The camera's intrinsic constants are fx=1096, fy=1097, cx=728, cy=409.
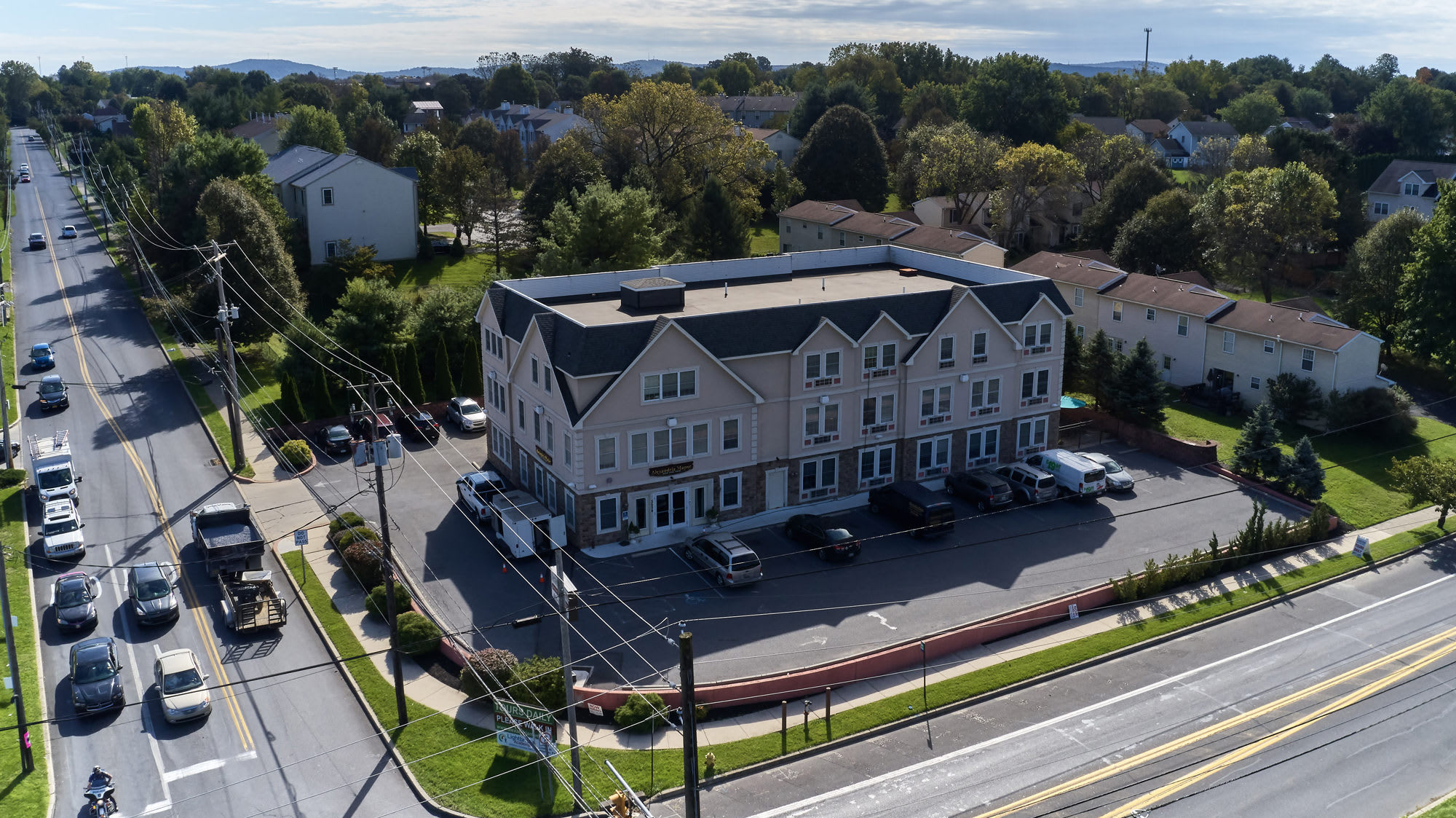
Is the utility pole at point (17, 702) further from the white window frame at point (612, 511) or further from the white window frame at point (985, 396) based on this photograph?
the white window frame at point (985, 396)

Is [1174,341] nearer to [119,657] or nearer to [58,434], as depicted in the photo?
[119,657]

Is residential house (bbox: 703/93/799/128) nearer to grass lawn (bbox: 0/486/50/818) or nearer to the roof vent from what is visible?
the roof vent

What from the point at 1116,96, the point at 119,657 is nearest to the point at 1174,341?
the point at 119,657

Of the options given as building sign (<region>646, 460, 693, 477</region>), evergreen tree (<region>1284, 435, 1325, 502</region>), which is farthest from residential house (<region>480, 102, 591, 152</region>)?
evergreen tree (<region>1284, 435, 1325, 502</region>)

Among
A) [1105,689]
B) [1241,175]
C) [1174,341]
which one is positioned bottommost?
[1105,689]

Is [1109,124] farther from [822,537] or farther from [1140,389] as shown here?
[822,537]

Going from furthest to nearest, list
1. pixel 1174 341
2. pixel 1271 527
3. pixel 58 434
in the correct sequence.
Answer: pixel 1174 341, pixel 58 434, pixel 1271 527

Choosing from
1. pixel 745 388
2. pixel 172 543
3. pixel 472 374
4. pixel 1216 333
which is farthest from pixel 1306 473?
pixel 172 543
